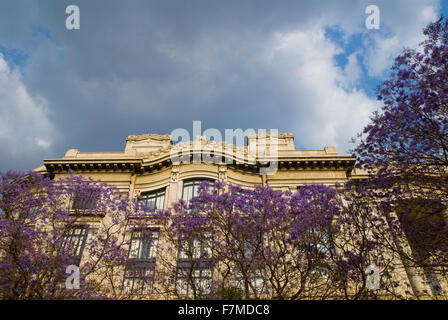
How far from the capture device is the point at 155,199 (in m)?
19.5

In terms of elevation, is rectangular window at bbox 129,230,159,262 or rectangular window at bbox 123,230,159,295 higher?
rectangular window at bbox 129,230,159,262

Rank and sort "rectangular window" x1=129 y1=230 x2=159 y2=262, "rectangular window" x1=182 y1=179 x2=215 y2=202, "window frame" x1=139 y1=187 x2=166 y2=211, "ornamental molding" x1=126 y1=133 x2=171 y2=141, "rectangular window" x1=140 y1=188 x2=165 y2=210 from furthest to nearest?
1. "ornamental molding" x1=126 y1=133 x2=171 y2=141
2. "window frame" x1=139 y1=187 x2=166 y2=211
3. "rectangular window" x1=140 y1=188 x2=165 y2=210
4. "rectangular window" x1=182 y1=179 x2=215 y2=202
5. "rectangular window" x1=129 y1=230 x2=159 y2=262

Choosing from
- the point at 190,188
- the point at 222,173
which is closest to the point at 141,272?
the point at 190,188

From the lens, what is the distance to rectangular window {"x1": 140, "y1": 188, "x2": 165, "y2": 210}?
19023 millimetres

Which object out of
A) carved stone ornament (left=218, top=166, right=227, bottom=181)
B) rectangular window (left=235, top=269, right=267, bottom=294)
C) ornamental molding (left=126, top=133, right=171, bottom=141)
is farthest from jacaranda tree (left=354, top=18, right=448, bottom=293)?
ornamental molding (left=126, top=133, right=171, bottom=141)

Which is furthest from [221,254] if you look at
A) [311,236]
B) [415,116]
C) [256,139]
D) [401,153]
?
[256,139]

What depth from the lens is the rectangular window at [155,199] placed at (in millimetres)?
19023

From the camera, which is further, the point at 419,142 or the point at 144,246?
the point at 144,246

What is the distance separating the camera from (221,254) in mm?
12422

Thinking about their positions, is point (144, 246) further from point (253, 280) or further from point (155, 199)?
point (253, 280)

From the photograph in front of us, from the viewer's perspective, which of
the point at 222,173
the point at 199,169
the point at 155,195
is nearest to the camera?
the point at 222,173

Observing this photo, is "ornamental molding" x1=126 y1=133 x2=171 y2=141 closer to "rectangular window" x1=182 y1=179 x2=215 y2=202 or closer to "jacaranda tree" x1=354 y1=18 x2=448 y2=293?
"rectangular window" x1=182 y1=179 x2=215 y2=202
